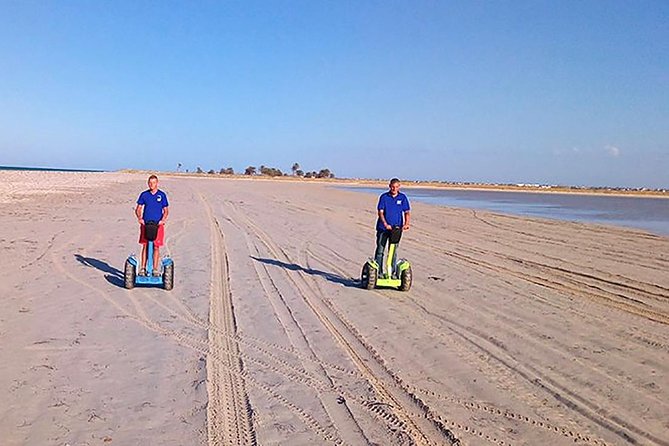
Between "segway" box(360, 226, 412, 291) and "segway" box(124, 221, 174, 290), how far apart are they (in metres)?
3.12

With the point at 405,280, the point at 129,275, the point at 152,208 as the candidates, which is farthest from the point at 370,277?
the point at 129,275

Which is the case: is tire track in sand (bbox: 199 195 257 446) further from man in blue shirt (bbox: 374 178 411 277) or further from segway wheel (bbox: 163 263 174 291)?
man in blue shirt (bbox: 374 178 411 277)

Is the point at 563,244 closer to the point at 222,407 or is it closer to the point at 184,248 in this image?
the point at 184,248

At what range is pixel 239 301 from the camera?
8.55 meters

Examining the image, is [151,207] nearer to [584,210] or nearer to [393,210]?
[393,210]

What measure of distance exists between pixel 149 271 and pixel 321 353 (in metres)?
4.15

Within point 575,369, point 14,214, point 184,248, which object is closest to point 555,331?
point 575,369

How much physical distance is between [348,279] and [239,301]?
8.70ft

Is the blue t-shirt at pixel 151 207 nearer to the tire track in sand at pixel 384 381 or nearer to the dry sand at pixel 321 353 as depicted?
the dry sand at pixel 321 353

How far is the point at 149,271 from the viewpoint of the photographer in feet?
30.4

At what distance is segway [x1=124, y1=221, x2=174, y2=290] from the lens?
897 cm

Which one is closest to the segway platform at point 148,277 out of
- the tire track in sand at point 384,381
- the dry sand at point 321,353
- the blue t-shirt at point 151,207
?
the dry sand at point 321,353

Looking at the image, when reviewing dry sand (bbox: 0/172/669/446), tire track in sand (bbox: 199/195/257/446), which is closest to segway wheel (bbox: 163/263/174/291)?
dry sand (bbox: 0/172/669/446)

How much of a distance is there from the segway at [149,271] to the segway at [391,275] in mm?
3116
